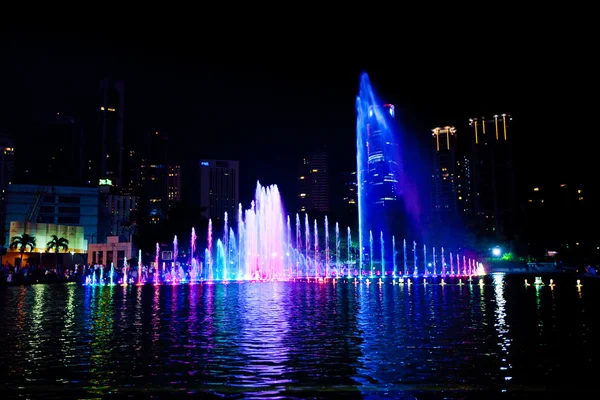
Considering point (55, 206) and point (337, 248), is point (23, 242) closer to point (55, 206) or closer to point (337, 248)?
point (55, 206)

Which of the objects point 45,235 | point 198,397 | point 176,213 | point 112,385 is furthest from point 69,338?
point 45,235

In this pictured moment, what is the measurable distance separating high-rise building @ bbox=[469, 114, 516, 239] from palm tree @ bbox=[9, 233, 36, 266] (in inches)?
5227

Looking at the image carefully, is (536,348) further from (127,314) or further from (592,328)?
(127,314)

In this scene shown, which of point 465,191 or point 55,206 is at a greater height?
point 465,191

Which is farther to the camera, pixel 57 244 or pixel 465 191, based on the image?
pixel 465 191

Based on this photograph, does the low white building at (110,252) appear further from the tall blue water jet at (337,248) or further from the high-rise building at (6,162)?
the high-rise building at (6,162)

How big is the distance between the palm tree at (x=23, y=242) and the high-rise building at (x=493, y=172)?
133 metres

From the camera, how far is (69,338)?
14.5 metres

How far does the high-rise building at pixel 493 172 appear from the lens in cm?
17338

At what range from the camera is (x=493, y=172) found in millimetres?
176500

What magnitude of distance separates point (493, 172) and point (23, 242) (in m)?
146

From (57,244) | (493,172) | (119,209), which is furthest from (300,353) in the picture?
(493,172)

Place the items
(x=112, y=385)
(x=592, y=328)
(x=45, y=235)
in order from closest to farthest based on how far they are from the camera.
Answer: (x=112, y=385), (x=592, y=328), (x=45, y=235)

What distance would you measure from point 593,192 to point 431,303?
5174 cm
